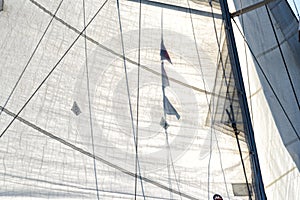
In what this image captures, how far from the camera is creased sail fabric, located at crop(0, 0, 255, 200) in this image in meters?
3.30

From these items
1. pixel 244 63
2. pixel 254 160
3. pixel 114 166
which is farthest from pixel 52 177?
pixel 244 63

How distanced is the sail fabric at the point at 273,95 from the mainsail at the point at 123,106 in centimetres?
2

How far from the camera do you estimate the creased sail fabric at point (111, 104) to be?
3303 millimetres

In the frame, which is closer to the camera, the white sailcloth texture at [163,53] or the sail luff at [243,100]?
the sail luff at [243,100]

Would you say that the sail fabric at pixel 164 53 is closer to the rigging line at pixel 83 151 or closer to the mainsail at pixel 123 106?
the mainsail at pixel 123 106

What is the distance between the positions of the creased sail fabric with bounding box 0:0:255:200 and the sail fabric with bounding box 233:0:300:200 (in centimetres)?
38

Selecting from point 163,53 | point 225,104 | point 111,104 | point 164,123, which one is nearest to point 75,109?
point 111,104

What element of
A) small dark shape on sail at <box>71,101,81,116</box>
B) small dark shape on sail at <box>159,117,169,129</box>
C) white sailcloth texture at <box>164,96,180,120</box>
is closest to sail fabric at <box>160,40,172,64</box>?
white sailcloth texture at <box>164,96,180,120</box>

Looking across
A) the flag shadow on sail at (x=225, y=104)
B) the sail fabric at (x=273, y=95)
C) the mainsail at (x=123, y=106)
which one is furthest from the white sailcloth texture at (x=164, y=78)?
the sail fabric at (x=273, y=95)

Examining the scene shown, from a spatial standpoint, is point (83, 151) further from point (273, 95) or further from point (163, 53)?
point (273, 95)

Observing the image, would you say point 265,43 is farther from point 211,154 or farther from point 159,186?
point 159,186

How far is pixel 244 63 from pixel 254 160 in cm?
80

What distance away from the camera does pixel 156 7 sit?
391 centimetres

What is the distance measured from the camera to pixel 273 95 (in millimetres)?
4332
